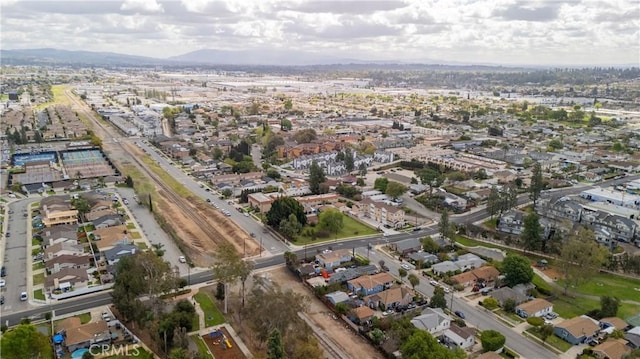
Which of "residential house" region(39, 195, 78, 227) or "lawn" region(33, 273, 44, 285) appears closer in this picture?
"lawn" region(33, 273, 44, 285)

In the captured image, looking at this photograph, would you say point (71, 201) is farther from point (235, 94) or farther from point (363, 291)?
point (235, 94)

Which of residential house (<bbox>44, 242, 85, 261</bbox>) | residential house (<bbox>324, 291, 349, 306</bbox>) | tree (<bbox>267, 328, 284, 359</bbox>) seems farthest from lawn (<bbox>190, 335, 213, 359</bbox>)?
residential house (<bbox>44, 242, 85, 261</bbox>)

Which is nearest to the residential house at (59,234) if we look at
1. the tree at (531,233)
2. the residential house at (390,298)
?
the residential house at (390,298)

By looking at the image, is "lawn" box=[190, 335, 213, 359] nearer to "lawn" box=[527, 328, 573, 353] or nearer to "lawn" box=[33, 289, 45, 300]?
"lawn" box=[33, 289, 45, 300]

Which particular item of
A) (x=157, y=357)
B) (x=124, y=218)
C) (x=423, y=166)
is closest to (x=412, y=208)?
(x=423, y=166)

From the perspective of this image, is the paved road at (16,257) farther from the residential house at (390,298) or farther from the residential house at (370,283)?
the residential house at (390,298)

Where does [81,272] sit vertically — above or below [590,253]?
below
